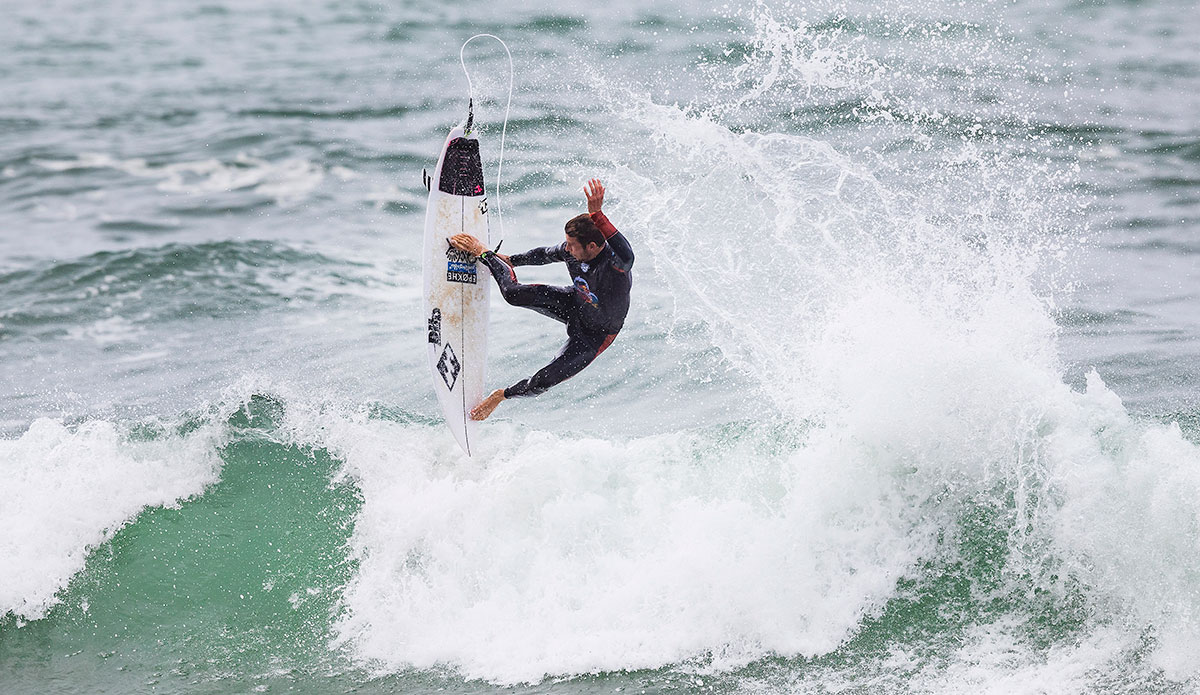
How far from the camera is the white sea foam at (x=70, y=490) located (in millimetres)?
7605

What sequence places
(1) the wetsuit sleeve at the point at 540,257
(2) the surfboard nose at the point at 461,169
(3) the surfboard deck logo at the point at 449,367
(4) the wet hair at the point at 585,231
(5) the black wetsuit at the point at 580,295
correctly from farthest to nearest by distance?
(3) the surfboard deck logo at the point at 449,367, (2) the surfboard nose at the point at 461,169, (1) the wetsuit sleeve at the point at 540,257, (5) the black wetsuit at the point at 580,295, (4) the wet hair at the point at 585,231

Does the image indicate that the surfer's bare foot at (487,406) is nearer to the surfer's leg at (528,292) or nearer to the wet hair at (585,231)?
the surfer's leg at (528,292)

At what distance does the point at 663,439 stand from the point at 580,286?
1.83 metres

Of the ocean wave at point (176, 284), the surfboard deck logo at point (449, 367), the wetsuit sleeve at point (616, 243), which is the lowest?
the ocean wave at point (176, 284)

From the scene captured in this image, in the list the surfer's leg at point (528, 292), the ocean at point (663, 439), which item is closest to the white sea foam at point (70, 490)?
the ocean at point (663, 439)

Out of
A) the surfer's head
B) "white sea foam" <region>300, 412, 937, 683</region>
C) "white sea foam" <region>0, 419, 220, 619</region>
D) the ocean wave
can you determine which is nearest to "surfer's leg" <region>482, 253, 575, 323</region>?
the surfer's head

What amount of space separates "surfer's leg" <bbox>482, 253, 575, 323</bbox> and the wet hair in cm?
35

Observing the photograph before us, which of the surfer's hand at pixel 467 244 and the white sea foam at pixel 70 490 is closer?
the surfer's hand at pixel 467 244

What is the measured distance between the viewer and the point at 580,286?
258 inches

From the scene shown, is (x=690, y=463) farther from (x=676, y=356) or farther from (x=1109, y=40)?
(x=1109, y=40)

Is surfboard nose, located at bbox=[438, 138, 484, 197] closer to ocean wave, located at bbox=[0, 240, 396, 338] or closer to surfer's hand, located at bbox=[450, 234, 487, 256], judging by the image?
surfer's hand, located at bbox=[450, 234, 487, 256]

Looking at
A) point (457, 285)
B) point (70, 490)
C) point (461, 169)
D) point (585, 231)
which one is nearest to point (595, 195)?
point (585, 231)

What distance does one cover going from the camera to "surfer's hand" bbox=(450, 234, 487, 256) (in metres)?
6.90

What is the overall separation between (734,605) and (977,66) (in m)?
13.8
